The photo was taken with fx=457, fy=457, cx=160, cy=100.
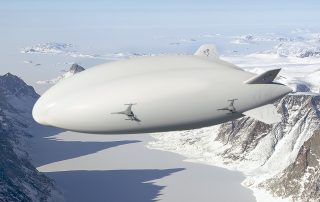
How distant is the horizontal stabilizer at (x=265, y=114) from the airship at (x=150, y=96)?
1311mm

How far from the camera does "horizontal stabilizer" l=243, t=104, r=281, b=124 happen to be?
2409 inches

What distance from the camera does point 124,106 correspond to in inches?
2088

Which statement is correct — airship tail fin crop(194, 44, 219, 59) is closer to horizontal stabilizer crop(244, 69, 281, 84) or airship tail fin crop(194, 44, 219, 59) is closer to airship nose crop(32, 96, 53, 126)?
horizontal stabilizer crop(244, 69, 281, 84)

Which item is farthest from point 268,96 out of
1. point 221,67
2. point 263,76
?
point 221,67

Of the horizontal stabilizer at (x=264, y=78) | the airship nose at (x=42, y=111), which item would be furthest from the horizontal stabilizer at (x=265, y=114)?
the airship nose at (x=42, y=111)

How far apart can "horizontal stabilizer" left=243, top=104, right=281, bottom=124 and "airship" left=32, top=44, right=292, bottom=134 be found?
1.31 meters

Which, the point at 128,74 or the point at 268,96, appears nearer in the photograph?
the point at 128,74

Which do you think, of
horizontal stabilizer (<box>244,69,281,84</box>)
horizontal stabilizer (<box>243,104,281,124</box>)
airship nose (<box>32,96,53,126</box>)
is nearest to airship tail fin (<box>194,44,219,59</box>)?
horizontal stabilizer (<box>244,69,281,84</box>)

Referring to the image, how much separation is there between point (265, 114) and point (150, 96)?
17823mm

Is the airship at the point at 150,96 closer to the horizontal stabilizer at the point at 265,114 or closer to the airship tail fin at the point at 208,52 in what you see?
the horizontal stabilizer at the point at 265,114

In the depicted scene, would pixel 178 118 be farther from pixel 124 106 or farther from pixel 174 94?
pixel 124 106

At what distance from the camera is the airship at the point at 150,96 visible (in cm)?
5312

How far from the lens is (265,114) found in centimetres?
6209

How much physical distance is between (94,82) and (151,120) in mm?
8202
